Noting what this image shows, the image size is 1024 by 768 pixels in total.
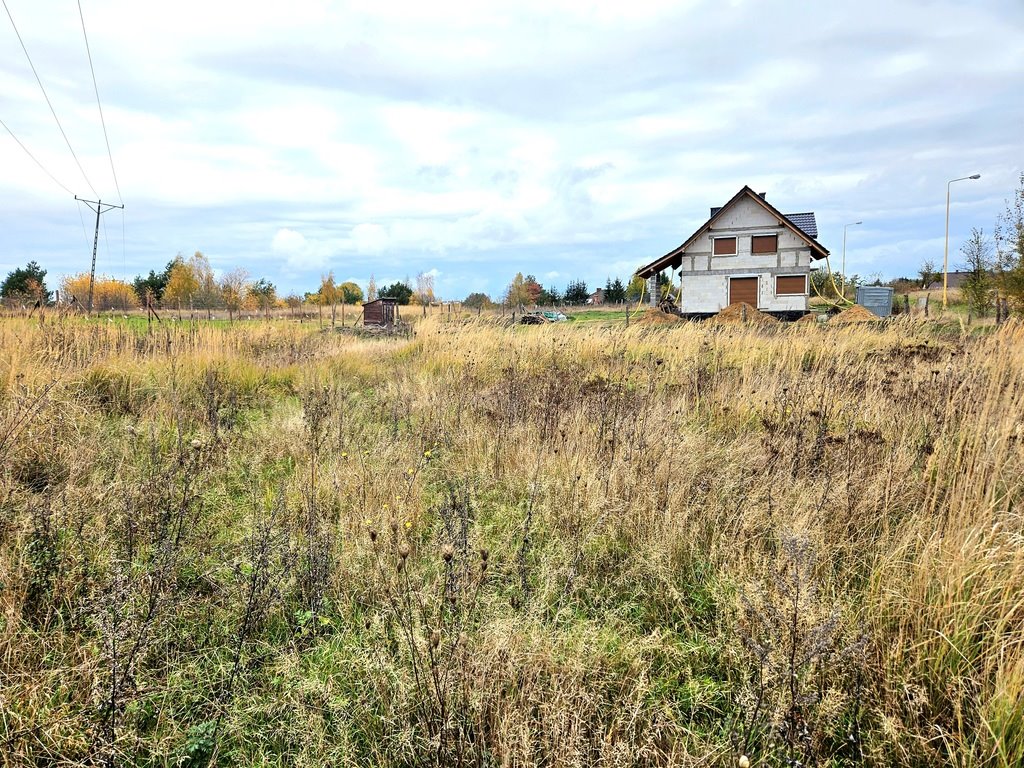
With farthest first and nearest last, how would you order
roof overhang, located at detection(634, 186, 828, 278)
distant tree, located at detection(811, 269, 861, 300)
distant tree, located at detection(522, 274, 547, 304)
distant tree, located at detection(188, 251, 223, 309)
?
distant tree, located at detection(522, 274, 547, 304) < distant tree, located at detection(188, 251, 223, 309) < distant tree, located at detection(811, 269, 861, 300) < roof overhang, located at detection(634, 186, 828, 278)

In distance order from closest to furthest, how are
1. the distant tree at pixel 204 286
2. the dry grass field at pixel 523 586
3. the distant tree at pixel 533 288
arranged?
the dry grass field at pixel 523 586 < the distant tree at pixel 204 286 < the distant tree at pixel 533 288

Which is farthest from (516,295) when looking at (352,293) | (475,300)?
(352,293)

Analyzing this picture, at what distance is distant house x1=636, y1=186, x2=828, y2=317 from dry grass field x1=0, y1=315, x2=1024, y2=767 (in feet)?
74.7

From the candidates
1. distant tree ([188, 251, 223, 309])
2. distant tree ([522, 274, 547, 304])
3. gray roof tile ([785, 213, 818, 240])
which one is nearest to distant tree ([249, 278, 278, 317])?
distant tree ([188, 251, 223, 309])

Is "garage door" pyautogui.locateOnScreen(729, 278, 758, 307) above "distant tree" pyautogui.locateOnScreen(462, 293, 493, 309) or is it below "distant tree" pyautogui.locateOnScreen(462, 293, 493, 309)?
below

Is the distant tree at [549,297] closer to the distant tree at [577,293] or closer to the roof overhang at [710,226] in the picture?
the distant tree at [577,293]

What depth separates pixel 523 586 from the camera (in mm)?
2748

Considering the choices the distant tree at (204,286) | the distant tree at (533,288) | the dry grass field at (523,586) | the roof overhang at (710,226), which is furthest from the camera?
the distant tree at (533,288)

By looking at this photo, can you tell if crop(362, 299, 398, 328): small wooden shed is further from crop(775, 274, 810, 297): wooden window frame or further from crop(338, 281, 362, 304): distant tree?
A: crop(338, 281, 362, 304): distant tree

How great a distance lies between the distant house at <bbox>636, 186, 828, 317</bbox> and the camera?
26219 mm

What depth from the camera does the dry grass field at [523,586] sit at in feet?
6.34

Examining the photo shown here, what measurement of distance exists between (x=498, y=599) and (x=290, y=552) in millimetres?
1200

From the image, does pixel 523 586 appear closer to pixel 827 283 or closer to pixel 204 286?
pixel 827 283

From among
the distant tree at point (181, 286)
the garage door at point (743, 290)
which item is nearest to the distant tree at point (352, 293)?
the distant tree at point (181, 286)
